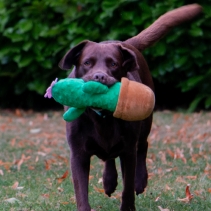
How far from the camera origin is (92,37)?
1032 centimetres

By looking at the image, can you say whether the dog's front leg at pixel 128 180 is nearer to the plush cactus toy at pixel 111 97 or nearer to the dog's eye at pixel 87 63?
the plush cactus toy at pixel 111 97

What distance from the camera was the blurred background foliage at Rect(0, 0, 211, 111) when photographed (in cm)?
1002

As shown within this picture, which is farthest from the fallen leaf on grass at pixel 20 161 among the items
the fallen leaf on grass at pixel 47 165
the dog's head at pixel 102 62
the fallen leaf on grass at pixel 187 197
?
the dog's head at pixel 102 62

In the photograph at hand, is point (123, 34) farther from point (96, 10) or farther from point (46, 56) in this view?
point (46, 56)

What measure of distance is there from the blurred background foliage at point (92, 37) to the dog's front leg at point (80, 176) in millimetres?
5699

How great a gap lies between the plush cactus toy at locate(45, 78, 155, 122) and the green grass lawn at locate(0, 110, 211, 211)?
1121 millimetres

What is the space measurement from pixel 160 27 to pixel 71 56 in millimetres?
1599

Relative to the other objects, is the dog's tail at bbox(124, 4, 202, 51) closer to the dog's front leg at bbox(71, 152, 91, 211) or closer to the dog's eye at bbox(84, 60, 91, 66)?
the dog's eye at bbox(84, 60, 91, 66)

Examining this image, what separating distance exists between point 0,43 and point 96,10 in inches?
76.1

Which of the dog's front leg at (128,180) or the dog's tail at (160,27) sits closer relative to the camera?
the dog's front leg at (128,180)

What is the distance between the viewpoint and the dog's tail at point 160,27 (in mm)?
5543

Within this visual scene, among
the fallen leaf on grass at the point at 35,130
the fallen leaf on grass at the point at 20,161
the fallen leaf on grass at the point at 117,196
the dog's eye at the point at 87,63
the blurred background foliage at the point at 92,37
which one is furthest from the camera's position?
the blurred background foliage at the point at 92,37

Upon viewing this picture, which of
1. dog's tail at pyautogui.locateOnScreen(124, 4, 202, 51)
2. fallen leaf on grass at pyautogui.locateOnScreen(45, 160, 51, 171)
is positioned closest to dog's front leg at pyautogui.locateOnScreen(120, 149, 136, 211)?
dog's tail at pyautogui.locateOnScreen(124, 4, 202, 51)

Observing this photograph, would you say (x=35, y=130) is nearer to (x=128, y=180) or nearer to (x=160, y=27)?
(x=160, y=27)
